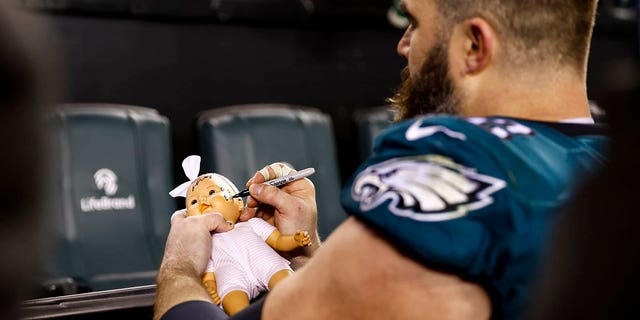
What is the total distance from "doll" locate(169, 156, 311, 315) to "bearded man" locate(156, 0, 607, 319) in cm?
18

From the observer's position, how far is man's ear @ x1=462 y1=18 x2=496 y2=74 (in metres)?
0.98

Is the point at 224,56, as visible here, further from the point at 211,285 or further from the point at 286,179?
the point at 211,285

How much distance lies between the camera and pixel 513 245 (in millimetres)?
812

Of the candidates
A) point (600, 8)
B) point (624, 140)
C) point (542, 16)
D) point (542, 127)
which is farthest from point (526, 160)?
point (600, 8)

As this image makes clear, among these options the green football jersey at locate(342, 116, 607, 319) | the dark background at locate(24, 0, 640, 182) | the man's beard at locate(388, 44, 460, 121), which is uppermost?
the man's beard at locate(388, 44, 460, 121)

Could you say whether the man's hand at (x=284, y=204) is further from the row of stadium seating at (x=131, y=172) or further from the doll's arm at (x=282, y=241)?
the row of stadium seating at (x=131, y=172)

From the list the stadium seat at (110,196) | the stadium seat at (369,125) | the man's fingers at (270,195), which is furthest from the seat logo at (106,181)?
the man's fingers at (270,195)

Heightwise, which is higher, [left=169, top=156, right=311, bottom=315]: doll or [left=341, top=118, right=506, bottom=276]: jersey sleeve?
[left=341, top=118, right=506, bottom=276]: jersey sleeve

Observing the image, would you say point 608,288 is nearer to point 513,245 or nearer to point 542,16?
point 513,245

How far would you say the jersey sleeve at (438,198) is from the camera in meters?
0.80

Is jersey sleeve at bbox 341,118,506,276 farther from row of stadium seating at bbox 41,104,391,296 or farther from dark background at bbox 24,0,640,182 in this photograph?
dark background at bbox 24,0,640,182

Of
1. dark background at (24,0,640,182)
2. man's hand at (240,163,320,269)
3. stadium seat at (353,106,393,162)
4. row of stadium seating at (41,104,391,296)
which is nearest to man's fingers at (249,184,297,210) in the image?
man's hand at (240,163,320,269)

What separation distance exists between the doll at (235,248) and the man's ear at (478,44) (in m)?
0.38

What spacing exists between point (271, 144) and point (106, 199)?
1.85 feet
